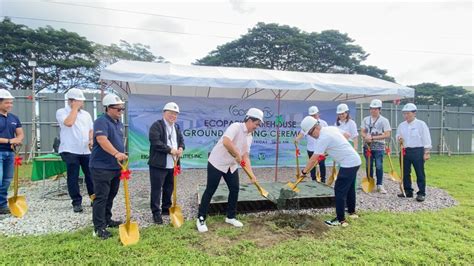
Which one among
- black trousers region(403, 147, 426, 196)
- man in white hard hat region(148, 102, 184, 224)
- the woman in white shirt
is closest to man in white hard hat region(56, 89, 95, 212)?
man in white hard hat region(148, 102, 184, 224)

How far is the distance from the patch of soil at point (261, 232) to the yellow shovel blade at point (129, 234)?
0.67m

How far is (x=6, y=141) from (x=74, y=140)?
1010mm

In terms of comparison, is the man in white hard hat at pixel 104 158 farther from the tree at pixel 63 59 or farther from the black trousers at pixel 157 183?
the tree at pixel 63 59

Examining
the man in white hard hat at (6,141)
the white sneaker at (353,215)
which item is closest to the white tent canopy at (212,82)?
the man in white hard hat at (6,141)

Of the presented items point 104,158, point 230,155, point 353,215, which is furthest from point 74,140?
point 353,215

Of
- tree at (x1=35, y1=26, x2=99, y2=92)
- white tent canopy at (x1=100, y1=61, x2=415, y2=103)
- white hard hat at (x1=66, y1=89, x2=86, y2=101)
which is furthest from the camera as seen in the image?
tree at (x1=35, y1=26, x2=99, y2=92)

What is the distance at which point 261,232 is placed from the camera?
3346mm

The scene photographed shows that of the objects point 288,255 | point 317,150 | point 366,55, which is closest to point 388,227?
point 317,150

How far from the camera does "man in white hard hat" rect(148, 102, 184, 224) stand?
3.50 m

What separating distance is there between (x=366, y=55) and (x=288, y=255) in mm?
22896

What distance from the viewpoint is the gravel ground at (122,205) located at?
Answer: 3547 millimetres

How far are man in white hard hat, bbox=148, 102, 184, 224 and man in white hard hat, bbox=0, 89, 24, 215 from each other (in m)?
2.25

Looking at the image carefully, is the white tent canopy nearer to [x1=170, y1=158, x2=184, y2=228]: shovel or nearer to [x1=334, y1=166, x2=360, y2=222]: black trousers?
[x1=170, y1=158, x2=184, y2=228]: shovel

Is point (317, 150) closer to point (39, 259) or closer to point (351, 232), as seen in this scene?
point (351, 232)
